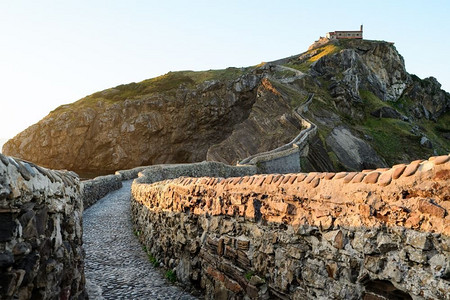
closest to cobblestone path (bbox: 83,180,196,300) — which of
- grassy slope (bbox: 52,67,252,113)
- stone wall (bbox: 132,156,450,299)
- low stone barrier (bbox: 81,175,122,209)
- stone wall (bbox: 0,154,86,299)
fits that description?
stone wall (bbox: 132,156,450,299)

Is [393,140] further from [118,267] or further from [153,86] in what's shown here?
[153,86]

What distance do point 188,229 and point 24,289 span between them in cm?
496

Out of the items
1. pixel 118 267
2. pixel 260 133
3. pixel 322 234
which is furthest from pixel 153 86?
pixel 322 234

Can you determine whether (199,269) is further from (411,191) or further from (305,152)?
(305,152)

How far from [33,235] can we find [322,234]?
3551mm

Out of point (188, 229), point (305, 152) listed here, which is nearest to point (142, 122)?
point (305, 152)

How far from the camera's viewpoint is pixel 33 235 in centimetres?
371

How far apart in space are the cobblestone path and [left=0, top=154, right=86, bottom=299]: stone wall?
108 inches

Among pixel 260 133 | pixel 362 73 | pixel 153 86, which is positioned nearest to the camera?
pixel 260 133

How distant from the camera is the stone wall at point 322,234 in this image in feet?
12.2

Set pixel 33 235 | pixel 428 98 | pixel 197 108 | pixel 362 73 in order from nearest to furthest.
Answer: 1. pixel 33 235
2. pixel 362 73
3. pixel 197 108
4. pixel 428 98

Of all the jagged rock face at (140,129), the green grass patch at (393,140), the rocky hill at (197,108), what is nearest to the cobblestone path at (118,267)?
the green grass patch at (393,140)

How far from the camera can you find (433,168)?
12.2 ft

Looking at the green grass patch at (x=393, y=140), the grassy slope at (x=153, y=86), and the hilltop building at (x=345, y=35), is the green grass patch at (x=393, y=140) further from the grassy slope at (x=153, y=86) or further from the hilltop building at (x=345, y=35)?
the hilltop building at (x=345, y=35)
